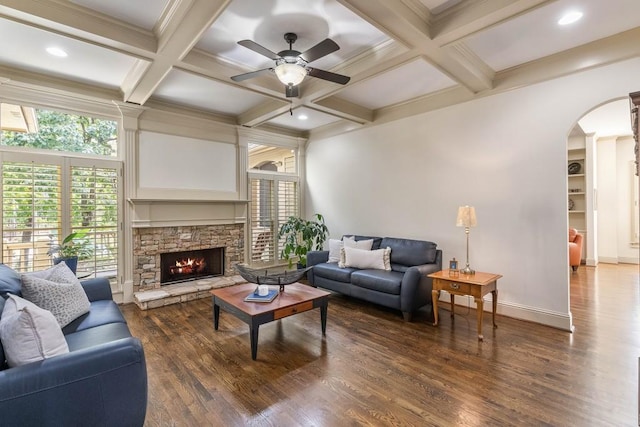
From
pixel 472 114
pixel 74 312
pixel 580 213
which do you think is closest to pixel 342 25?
pixel 472 114

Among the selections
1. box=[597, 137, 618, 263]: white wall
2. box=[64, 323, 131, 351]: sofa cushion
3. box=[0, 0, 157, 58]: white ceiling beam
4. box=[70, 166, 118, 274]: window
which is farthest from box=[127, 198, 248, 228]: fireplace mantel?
box=[597, 137, 618, 263]: white wall

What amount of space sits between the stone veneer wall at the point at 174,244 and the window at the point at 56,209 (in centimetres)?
33

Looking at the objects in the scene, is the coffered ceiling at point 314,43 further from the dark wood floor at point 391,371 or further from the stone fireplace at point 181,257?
the dark wood floor at point 391,371

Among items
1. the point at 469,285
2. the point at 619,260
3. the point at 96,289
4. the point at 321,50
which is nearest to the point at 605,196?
the point at 619,260

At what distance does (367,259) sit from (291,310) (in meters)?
1.77

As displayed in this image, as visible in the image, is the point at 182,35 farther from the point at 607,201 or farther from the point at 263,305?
the point at 607,201

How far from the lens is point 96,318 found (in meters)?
2.53

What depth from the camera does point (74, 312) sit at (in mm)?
2490

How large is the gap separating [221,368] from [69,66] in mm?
3796

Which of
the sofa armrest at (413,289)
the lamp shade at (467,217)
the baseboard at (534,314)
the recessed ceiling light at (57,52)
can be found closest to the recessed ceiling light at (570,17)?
the lamp shade at (467,217)

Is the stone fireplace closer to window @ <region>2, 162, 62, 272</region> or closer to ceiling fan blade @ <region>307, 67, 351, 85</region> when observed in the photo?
window @ <region>2, 162, 62, 272</region>

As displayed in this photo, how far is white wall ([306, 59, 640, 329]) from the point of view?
11.4 feet

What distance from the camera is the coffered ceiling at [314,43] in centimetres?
254

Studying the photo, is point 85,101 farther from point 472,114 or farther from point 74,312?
point 472,114
